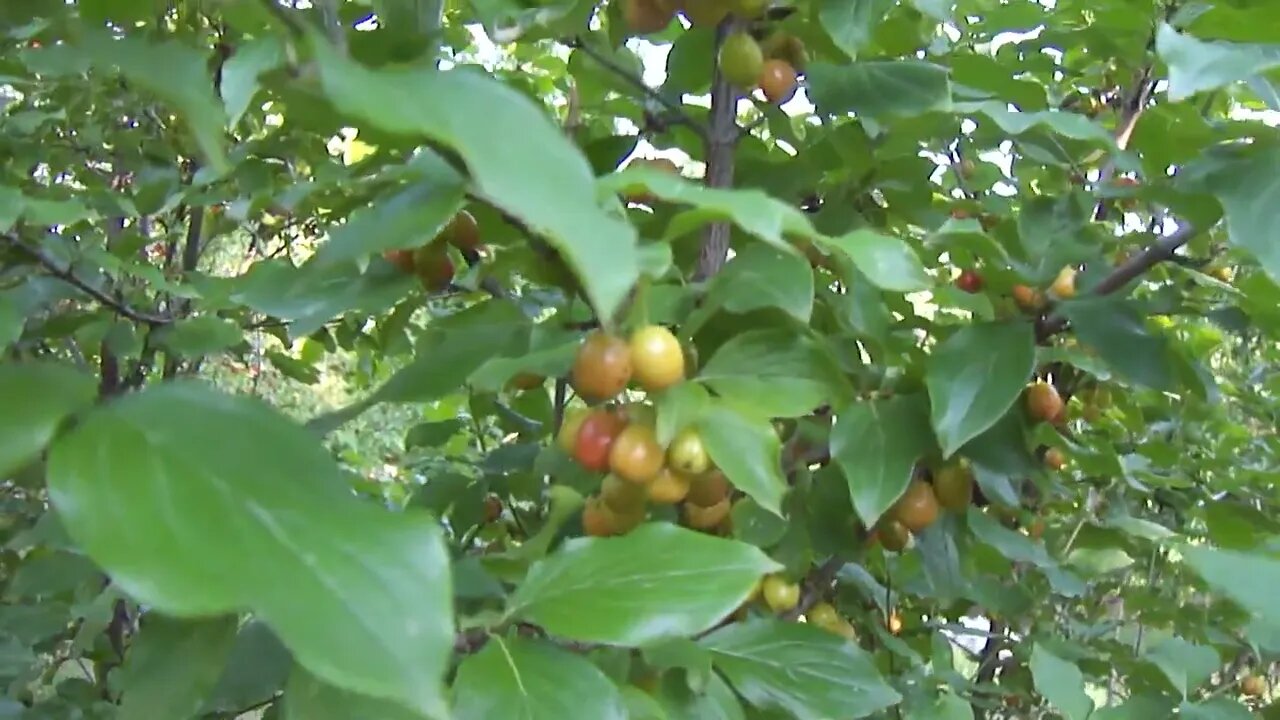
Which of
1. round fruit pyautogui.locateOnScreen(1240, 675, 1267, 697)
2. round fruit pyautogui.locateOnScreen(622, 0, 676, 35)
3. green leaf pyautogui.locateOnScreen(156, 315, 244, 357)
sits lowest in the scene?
round fruit pyautogui.locateOnScreen(1240, 675, 1267, 697)

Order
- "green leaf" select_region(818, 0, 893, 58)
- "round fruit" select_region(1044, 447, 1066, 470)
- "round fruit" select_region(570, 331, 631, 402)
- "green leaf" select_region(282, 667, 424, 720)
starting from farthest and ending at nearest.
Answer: "round fruit" select_region(1044, 447, 1066, 470)
"green leaf" select_region(818, 0, 893, 58)
"round fruit" select_region(570, 331, 631, 402)
"green leaf" select_region(282, 667, 424, 720)

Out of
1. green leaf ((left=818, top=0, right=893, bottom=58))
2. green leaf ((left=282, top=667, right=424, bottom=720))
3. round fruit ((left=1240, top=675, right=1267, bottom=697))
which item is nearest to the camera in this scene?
green leaf ((left=282, top=667, right=424, bottom=720))

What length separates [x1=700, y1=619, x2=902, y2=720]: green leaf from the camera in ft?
2.22

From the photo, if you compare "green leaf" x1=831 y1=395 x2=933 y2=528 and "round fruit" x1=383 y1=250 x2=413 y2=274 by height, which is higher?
"round fruit" x1=383 y1=250 x2=413 y2=274

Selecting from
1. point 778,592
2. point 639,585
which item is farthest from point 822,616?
point 639,585

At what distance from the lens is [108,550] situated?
0.30 meters

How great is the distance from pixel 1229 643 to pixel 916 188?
708 millimetres

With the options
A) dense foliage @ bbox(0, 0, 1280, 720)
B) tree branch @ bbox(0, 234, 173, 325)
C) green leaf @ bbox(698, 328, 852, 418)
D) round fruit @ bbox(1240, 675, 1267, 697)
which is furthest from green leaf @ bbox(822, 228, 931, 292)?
round fruit @ bbox(1240, 675, 1267, 697)

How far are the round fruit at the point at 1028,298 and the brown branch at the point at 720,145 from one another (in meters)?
0.21

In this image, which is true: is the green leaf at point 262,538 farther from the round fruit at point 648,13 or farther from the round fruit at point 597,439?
the round fruit at point 648,13

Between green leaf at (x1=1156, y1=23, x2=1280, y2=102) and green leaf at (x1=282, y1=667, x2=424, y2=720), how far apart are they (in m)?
0.43

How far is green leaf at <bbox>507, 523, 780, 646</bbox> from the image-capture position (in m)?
0.47

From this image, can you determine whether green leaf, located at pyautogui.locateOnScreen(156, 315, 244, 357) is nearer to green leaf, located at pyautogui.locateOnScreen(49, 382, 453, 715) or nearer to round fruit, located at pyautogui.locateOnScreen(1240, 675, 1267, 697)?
green leaf, located at pyautogui.locateOnScreen(49, 382, 453, 715)

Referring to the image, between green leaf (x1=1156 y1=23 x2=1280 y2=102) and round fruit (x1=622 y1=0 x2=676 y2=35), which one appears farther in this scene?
round fruit (x1=622 y1=0 x2=676 y2=35)
